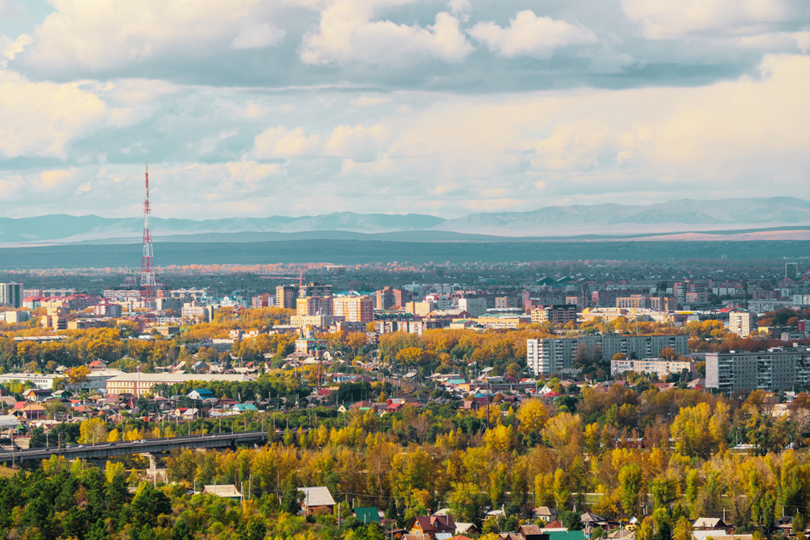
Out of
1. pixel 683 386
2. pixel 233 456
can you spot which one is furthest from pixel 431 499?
pixel 683 386

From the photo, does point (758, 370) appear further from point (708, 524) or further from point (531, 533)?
point (531, 533)

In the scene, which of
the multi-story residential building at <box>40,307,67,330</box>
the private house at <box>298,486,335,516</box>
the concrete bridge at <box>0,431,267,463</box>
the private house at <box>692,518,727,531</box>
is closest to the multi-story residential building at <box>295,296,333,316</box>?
the multi-story residential building at <box>40,307,67,330</box>

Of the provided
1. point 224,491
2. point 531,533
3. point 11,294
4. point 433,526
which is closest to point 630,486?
point 531,533

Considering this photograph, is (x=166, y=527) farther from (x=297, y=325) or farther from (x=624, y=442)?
(x=297, y=325)

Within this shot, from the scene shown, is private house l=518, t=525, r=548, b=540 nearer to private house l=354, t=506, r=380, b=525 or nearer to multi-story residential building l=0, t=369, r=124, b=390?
private house l=354, t=506, r=380, b=525

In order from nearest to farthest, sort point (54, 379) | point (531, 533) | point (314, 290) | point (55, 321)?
point (531, 533), point (54, 379), point (55, 321), point (314, 290)

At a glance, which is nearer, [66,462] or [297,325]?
[66,462]

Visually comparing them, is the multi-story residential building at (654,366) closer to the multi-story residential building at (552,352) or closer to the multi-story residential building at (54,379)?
the multi-story residential building at (552,352)
